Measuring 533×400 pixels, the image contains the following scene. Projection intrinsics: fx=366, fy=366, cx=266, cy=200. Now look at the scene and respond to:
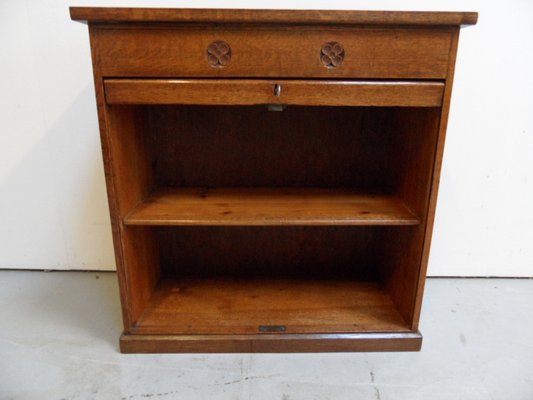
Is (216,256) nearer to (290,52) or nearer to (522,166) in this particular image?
(290,52)

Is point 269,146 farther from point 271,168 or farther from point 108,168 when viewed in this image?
point 108,168

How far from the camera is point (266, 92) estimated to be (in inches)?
36.2

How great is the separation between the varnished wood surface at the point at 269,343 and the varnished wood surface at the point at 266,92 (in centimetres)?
69

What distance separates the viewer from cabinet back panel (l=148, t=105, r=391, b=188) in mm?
1288

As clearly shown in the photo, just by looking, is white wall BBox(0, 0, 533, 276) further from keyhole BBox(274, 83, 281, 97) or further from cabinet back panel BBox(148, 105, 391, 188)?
keyhole BBox(274, 83, 281, 97)

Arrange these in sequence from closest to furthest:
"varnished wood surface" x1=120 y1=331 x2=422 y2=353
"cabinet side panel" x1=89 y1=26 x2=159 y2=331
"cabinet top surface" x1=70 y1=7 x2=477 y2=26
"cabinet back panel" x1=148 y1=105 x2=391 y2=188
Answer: "cabinet top surface" x1=70 y1=7 x2=477 y2=26
"cabinet side panel" x1=89 y1=26 x2=159 y2=331
"varnished wood surface" x1=120 y1=331 x2=422 y2=353
"cabinet back panel" x1=148 y1=105 x2=391 y2=188

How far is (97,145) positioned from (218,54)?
0.78 metres

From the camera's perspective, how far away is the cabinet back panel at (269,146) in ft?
4.23

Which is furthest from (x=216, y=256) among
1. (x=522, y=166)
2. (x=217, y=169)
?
(x=522, y=166)

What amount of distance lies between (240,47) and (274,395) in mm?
900

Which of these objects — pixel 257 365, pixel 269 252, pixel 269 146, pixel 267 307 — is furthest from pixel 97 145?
pixel 257 365

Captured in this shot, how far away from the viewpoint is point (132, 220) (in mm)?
1031

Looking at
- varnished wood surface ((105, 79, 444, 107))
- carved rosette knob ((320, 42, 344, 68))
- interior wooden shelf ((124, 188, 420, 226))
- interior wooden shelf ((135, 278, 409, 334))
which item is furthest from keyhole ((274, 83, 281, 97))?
interior wooden shelf ((135, 278, 409, 334))

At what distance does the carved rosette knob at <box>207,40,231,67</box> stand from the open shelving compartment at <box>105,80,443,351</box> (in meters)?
0.07
